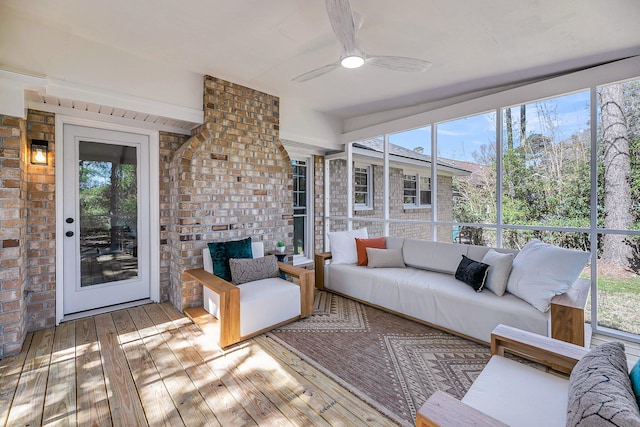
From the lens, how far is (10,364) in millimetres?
2320

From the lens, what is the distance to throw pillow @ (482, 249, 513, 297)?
277 centimetres

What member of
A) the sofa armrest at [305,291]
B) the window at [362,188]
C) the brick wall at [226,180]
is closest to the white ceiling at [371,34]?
the brick wall at [226,180]

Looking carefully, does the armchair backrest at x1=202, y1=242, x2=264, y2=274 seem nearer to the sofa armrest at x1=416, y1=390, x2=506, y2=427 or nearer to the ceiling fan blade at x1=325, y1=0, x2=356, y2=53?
the ceiling fan blade at x1=325, y1=0, x2=356, y2=53

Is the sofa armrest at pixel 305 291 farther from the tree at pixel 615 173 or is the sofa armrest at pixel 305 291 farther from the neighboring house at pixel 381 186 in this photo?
the tree at pixel 615 173

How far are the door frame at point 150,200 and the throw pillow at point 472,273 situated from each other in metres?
3.62

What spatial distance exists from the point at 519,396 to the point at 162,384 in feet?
7.37

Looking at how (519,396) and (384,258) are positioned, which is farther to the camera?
(384,258)

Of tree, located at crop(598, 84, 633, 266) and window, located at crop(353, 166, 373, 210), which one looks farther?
window, located at crop(353, 166, 373, 210)

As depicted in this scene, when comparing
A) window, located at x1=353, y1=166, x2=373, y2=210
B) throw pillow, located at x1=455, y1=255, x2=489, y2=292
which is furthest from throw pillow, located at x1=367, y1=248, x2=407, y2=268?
window, located at x1=353, y1=166, x2=373, y2=210

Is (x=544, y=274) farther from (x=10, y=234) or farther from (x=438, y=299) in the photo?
(x=10, y=234)

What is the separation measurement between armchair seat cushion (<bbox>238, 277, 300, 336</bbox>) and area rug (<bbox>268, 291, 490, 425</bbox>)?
0.14 meters

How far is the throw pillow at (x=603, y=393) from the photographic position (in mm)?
845

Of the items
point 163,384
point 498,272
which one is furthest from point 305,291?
point 498,272

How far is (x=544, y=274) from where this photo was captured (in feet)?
8.29
